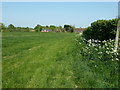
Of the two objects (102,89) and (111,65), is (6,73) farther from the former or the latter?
(111,65)

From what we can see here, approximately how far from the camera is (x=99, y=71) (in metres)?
2.89

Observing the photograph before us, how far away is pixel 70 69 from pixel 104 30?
3992mm

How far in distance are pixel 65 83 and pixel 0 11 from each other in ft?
8.55

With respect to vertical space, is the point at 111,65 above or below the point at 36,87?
above

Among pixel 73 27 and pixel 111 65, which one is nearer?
pixel 111 65

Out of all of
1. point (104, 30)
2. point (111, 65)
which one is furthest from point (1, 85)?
point (104, 30)

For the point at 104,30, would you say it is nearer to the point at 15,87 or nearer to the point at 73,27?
the point at 15,87

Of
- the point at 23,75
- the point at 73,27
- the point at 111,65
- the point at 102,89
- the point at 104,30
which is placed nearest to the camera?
the point at 102,89

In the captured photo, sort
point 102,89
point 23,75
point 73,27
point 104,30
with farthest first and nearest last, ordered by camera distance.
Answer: point 73,27, point 104,30, point 23,75, point 102,89

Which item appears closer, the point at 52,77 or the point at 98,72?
the point at 52,77

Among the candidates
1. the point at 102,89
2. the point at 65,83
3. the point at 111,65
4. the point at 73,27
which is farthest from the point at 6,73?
the point at 73,27

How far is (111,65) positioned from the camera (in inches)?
120

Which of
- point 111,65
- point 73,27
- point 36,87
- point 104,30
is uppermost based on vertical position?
point 73,27

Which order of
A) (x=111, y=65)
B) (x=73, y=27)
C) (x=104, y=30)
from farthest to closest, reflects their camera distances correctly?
(x=73, y=27) < (x=104, y=30) < (x=111, y=65)
